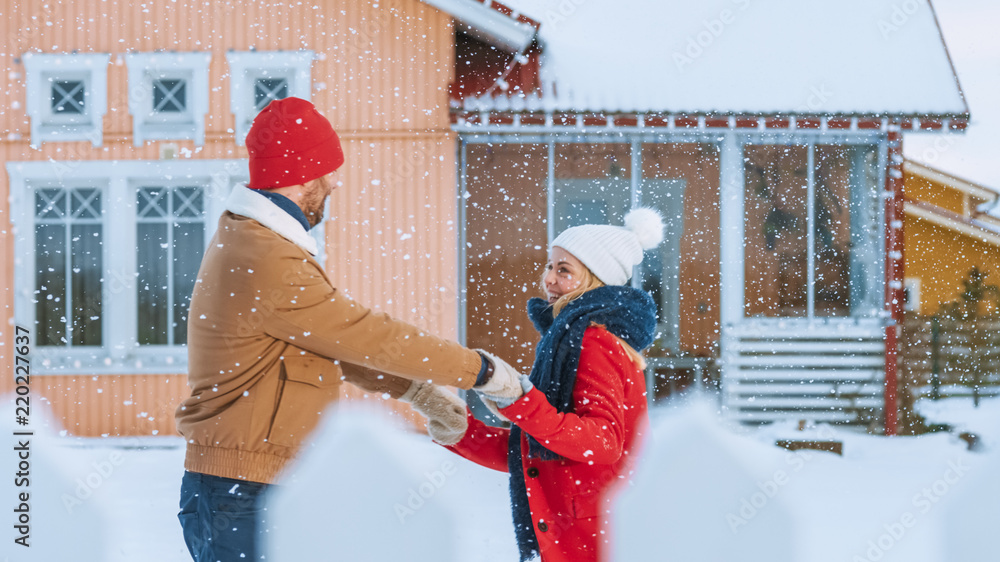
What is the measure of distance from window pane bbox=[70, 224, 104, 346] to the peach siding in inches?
18.1

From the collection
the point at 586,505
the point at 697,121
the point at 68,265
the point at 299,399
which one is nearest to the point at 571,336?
the point at 586,505

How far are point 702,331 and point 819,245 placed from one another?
1.57 metres

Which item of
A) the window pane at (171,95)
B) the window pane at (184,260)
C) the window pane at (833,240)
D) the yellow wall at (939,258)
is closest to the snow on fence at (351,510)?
the window pane at (184,260)

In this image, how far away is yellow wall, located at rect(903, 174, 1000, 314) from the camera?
17984 millimetres

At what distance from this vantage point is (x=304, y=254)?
6.66 ft

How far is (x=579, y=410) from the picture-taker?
2066 millimetres

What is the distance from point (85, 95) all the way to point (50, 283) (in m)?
1.74

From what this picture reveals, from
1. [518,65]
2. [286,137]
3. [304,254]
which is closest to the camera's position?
[304,254]

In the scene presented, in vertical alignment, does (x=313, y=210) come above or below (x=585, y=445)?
above

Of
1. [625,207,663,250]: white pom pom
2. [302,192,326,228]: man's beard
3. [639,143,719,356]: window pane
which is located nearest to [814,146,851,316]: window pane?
[639,143,719,356]: window pane

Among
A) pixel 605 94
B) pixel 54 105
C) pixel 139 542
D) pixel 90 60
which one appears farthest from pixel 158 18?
pixel 139 542

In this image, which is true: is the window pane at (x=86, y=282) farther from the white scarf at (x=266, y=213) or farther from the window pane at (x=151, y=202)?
the white scarf at (x=266, y=213)

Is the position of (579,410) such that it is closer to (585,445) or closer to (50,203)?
(585,445)

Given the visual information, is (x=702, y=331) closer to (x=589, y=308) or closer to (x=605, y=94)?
(x=605, y=94)
